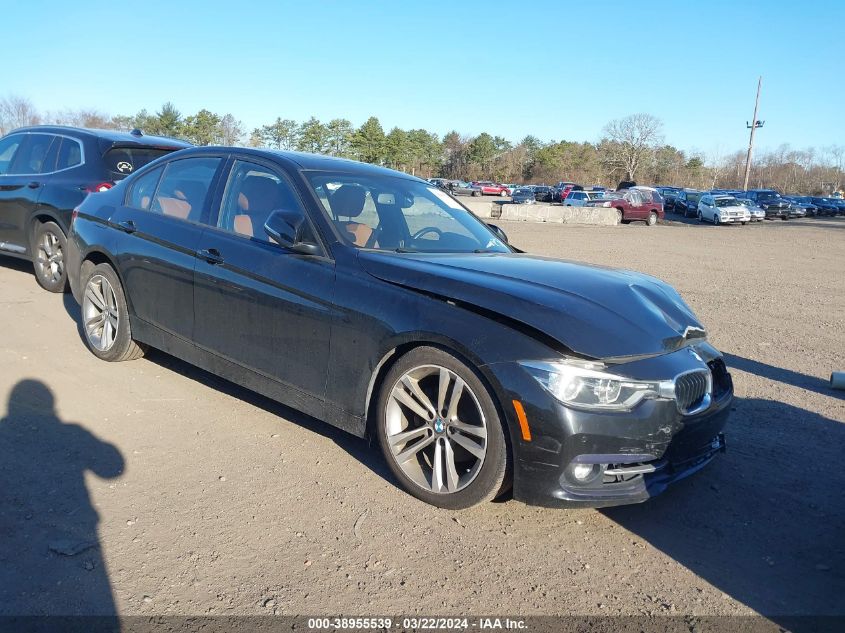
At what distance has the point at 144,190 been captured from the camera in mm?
5273

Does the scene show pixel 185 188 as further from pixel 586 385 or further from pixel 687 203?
pixel 687 203

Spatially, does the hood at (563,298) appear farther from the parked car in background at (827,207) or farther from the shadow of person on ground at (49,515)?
the parked car in background at (827,207)

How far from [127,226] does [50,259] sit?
338cm

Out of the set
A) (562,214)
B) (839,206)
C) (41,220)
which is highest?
(839,206)

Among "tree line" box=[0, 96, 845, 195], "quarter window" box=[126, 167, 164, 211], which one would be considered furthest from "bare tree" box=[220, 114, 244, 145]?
"quarter window" box=[126, 167, 164, 211]

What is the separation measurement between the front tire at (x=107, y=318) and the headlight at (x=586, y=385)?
11.4 feet

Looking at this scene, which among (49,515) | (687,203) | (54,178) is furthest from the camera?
(687,203)

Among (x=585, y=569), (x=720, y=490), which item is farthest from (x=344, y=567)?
(x=720, y=490)

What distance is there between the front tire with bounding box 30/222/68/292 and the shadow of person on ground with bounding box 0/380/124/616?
3.63 metres

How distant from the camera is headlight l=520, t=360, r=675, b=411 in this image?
3.05 m

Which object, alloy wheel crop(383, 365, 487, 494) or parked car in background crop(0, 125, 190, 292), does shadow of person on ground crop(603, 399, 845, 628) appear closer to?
alloy wheel crop(383, 365, 487, 494)

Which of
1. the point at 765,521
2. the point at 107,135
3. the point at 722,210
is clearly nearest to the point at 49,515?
the point at 765,521

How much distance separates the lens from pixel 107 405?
4.66 m

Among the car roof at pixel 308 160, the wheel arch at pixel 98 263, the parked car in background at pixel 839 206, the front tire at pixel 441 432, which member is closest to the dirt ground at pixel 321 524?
the front tire at pixel 441 432
